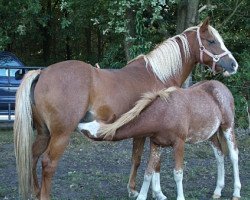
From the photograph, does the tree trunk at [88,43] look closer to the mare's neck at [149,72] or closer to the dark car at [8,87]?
the dark car at [8,87]

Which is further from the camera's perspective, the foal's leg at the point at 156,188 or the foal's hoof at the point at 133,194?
the foal's hoof at the point at 133,194

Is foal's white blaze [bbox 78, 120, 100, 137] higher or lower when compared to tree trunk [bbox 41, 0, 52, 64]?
higher

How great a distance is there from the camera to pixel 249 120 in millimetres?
10180

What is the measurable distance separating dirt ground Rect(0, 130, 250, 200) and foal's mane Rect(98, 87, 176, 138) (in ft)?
4.51

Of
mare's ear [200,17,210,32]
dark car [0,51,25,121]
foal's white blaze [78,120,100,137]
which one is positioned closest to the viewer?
foal's white blaze [78,120,100,137]

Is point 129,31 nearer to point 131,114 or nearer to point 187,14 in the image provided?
point 187,14

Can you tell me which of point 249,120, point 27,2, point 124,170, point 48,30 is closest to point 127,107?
point 124,170

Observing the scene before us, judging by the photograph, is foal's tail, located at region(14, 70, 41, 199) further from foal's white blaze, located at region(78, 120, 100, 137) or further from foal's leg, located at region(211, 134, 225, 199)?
foal's leg, located at region(211, 134, 225, 199)

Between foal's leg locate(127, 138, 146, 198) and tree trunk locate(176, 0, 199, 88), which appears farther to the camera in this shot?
tree trunk locate(176, 0, 199, 88)

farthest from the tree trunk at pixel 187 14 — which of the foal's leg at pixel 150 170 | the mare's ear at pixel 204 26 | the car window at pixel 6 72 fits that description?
the foal's leg at pixel 150 170

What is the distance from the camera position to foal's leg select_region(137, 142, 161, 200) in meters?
5.15

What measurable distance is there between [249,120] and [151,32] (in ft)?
12.4

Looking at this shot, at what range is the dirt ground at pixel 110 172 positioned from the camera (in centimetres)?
593

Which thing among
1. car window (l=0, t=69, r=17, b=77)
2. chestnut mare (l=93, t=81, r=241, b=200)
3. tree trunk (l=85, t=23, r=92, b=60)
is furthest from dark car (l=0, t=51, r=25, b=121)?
tree trunk (l=85, t=23, r=92, b=60)
